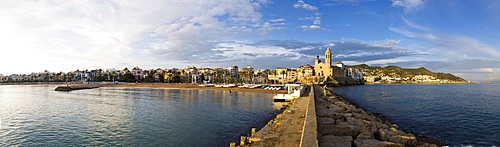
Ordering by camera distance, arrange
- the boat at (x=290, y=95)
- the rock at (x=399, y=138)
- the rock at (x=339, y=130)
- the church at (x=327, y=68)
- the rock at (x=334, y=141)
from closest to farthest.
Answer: the rock at (x=334, y=141) < the rock at (x=399, y=138) < the rock at (x=339, y=130) < the boat at (x=290, y=95) < the church at (x=327, y=68)

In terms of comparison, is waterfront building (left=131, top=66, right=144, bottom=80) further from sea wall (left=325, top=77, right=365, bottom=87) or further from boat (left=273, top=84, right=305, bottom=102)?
boat (left=273, top=84, right=305, bottom=102)

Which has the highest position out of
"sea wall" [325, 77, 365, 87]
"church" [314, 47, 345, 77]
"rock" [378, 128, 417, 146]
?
"church" [314, 47, 345, 77]

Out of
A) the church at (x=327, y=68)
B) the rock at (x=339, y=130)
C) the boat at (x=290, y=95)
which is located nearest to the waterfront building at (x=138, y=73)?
the church at (x=327, y=68)

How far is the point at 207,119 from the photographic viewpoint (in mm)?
16688

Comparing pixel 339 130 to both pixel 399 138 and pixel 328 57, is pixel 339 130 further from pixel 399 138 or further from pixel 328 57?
pixel 328 57

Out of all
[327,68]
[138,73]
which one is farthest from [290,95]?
[138,73]

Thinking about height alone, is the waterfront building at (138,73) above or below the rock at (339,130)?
above

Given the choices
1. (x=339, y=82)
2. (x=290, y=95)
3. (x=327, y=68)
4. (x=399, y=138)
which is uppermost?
(x=327, y=68)

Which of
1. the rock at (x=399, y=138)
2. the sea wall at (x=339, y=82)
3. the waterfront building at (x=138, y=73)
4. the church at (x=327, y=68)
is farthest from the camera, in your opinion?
the waterfront building at (x=138, y=73)

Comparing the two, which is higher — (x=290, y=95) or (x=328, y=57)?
(x=328, y=57)

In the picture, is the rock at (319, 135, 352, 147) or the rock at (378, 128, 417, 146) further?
the rock at (378, 128, 417, 146)

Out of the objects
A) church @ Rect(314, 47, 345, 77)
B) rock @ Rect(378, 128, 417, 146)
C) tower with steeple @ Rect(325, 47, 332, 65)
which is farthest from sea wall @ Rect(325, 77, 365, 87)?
rock @ Rect(378, 128, 417, 146)

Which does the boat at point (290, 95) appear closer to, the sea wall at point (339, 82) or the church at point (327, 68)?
the sea wall at point (339, 82)

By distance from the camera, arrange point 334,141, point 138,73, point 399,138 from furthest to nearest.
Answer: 1. point 138,73
2. point 399,138
3. point 334,141
